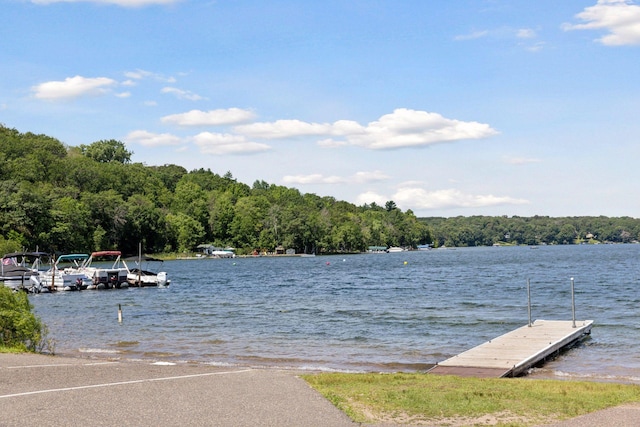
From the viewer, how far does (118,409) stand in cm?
1186

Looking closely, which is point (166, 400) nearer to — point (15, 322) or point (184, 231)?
point (15, 322)

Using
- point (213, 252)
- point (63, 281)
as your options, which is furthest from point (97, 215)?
point (63, 281)

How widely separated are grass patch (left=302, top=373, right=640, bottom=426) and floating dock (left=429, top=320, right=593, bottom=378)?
2362 mm

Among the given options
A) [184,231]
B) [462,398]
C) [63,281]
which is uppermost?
[184,231]

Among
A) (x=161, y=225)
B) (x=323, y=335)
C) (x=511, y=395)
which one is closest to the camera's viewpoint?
(x=511, y=395)

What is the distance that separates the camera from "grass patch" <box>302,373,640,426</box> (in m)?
11.9

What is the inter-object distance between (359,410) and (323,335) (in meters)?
18.5

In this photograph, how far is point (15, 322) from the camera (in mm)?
21562

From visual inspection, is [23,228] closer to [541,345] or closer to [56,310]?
[56,310]

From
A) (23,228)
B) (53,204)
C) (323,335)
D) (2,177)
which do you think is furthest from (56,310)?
(2,177)

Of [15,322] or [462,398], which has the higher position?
[15,322]

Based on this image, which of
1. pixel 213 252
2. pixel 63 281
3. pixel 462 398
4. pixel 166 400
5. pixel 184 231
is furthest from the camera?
pixel 213 252

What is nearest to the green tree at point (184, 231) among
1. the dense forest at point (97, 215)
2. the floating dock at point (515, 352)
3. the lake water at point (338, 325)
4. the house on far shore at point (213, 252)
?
the dense forest at point (97, 215)

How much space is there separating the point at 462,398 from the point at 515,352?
350 inches
